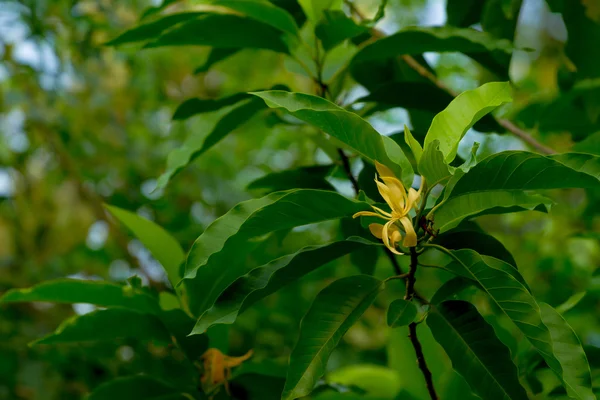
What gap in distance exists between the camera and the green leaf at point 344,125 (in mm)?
517

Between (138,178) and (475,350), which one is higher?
(475,350)

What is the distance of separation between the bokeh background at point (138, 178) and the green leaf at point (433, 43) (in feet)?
0.97

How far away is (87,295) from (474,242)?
45 cm

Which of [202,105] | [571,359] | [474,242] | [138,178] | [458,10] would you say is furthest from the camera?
[138,178]

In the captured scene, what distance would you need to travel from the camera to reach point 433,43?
0.73m

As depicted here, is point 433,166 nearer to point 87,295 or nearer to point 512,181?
point 512,181

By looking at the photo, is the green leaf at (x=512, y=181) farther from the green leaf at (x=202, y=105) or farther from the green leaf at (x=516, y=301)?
the green leaf at (x=202, y=105)

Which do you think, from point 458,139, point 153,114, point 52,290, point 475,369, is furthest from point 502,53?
point 153,114

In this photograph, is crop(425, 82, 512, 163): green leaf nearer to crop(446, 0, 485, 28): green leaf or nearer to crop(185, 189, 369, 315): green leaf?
crop(185, 189, 369, 315): green leaf

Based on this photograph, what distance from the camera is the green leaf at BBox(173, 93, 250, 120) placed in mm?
805

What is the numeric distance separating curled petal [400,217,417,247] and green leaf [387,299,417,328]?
9cm

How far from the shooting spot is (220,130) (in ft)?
2.58

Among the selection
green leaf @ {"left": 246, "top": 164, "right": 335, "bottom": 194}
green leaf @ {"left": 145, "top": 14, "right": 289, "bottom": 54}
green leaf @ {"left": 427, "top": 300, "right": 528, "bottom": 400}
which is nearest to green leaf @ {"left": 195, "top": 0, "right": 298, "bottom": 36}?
green leaf @ {"left": 145, "top": 14, "right": 289, "bottom": 54}

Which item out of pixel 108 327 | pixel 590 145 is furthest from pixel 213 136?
pixel 590 145
